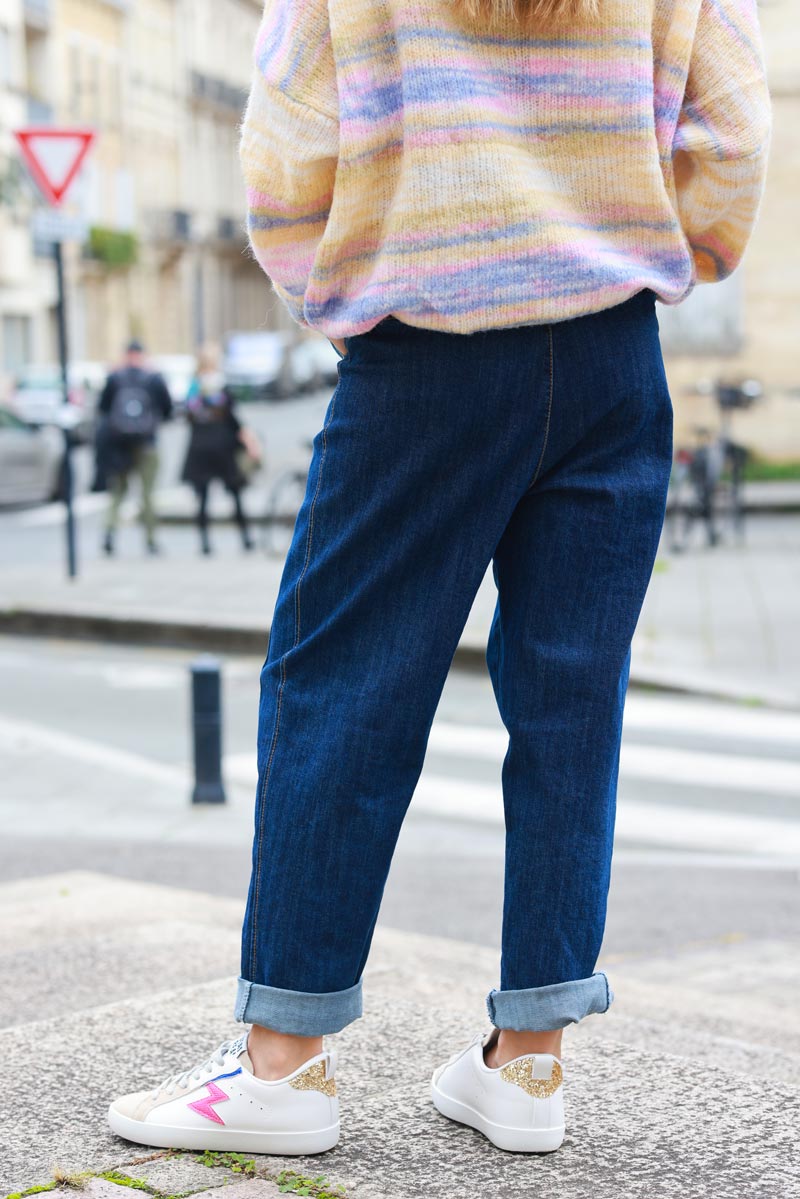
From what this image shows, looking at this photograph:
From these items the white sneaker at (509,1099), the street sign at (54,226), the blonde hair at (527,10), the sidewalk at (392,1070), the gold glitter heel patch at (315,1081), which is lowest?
the sidewalk at (392,1070)

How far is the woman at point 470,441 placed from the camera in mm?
2125

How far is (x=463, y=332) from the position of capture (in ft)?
7.02

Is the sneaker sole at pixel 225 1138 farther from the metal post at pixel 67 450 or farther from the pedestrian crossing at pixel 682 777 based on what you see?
the metal post at pixel 67 450

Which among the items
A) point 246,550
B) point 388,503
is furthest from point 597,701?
point 246,550

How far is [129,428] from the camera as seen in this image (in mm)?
15461

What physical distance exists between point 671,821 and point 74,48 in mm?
47493

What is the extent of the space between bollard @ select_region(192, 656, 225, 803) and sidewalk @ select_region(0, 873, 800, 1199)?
244 cm

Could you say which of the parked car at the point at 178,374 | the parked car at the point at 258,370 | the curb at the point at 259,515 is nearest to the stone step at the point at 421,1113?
the curb at the point at 259,515

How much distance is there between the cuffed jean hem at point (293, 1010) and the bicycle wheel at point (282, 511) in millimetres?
12399

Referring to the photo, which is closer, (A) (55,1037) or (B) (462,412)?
(B) (462,412)

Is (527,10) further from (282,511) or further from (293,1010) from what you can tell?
(282,511)

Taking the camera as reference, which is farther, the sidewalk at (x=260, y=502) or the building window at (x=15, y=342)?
the building window at (x=15, y=342)

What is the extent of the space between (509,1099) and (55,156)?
36.6 feet

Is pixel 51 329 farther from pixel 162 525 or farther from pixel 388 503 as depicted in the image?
pixel 388 503
